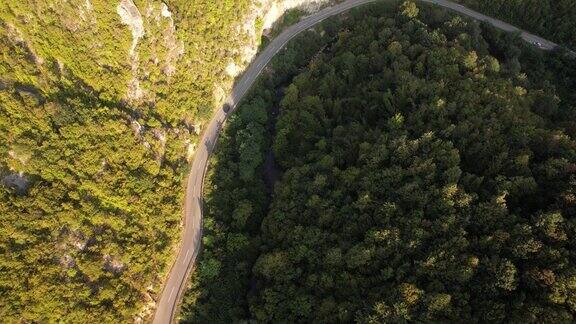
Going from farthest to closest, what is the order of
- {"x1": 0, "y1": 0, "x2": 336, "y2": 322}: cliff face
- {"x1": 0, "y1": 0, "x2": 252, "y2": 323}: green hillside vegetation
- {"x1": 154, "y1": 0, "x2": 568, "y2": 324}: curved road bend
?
{"x1": 154, "y1": 0, "x2": 568, "y2": 324}: curved road bend → {"x1": 0, "y1": 0, "x2": 336, "y2": 322}: cliff face → {"x1": 0, "y1": 0, "x2": 252, "y2": 323}: green hillside vegetation

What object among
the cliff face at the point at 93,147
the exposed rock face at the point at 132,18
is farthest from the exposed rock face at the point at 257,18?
the exposed rock face at the point at 132,18

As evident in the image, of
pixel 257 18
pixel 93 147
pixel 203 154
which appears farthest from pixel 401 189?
pixel 257 18

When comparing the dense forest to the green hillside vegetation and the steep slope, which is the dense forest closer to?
the steep slope

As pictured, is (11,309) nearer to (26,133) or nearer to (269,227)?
(26,133)

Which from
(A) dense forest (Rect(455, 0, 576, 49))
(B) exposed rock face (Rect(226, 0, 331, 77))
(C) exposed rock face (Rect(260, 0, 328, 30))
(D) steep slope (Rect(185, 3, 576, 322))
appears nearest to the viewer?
(D) steep slope (Rect(185, 3, 576, 322))

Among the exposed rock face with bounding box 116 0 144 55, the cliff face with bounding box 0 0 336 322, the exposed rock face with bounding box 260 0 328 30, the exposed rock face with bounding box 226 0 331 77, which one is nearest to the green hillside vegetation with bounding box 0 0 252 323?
the cliff face with bounding box 0 0 336 322

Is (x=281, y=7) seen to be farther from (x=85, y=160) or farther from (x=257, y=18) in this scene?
(x=85, y=160)
